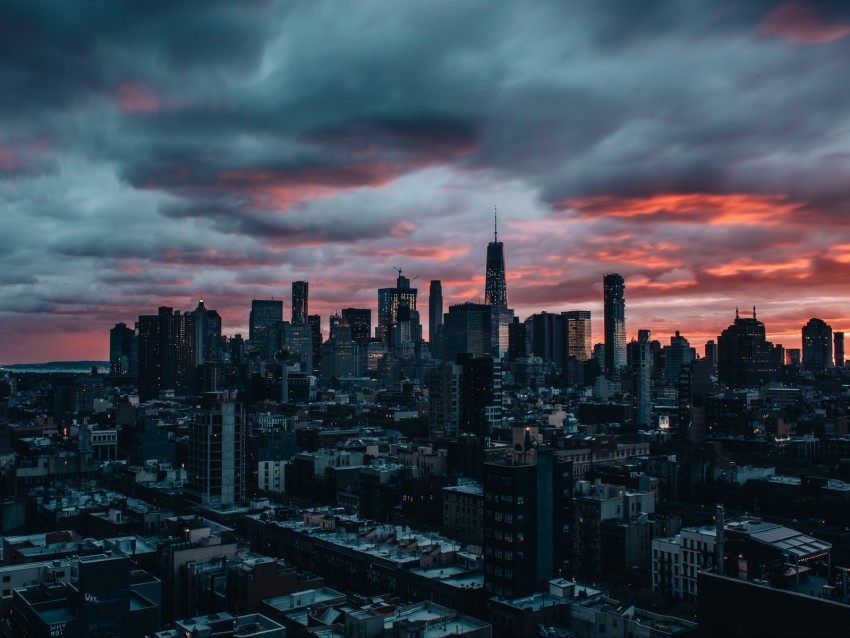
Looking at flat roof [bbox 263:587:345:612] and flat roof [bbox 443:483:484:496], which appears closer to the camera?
flat roof [bbox 263:587:345:612]

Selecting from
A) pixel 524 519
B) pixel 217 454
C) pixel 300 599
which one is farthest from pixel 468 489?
pixel 300 599

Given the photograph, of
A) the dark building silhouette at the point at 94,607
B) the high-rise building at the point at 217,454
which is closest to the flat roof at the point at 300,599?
the dark building silhouette at the point at 94,607

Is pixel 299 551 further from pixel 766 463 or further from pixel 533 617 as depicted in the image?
pixel 766 463

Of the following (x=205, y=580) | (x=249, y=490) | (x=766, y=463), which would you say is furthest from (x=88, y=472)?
(x=766, y=463)

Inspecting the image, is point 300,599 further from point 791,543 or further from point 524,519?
point 791,543

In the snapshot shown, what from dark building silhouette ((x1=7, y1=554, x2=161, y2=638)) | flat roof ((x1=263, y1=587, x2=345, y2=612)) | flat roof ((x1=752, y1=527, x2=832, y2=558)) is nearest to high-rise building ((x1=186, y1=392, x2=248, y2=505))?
flat roof ((x1=263, y1=587, x2=345, y2=612))

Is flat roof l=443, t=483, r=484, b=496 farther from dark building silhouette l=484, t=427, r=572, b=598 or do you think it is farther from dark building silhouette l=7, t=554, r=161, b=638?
dark building silhouette l=7, t=554, r=161, b=638
